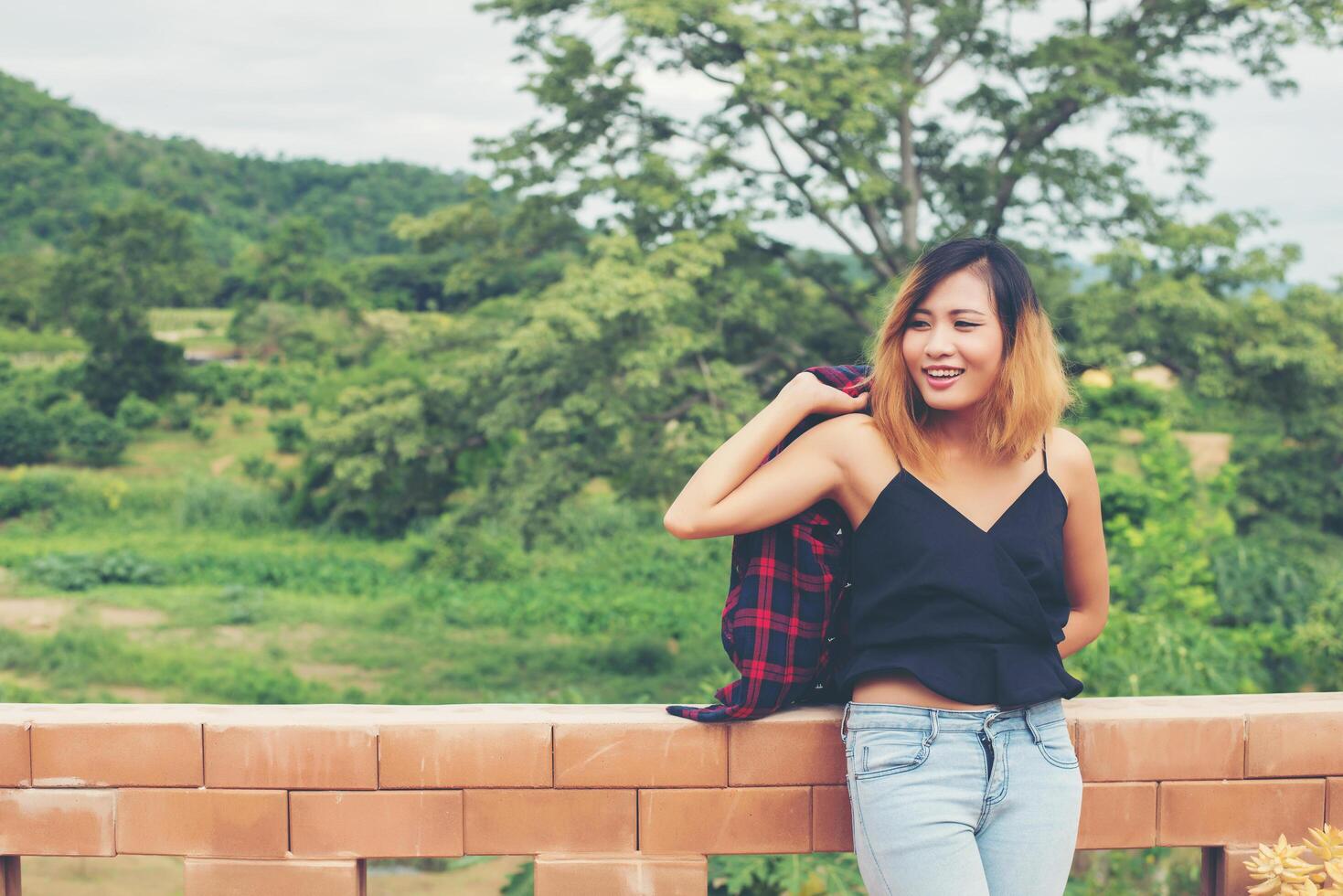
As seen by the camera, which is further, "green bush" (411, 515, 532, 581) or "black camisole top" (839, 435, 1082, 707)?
"green bush" (411, 515, 532, 581)

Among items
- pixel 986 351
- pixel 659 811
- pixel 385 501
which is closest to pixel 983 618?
pixel 986 351

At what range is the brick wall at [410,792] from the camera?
1.82 meters

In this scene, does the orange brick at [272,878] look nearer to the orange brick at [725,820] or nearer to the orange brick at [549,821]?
the orange brick at [549,821]

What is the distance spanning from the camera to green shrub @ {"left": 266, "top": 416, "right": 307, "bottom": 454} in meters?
22.1

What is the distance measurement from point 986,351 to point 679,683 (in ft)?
31.6

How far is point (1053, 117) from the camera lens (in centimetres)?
1038

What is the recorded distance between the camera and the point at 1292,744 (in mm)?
1929

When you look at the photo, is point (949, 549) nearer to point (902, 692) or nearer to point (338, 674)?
point (902, 692)

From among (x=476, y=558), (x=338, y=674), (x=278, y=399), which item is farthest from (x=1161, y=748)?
(x=278, y=399)

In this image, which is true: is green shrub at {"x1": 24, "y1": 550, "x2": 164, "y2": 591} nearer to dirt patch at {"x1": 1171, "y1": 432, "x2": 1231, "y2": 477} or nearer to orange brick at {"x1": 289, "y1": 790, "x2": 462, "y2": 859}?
dirt patch at {"x1": 1171, "y1": 432, "x2": 1231, "y2": 477}

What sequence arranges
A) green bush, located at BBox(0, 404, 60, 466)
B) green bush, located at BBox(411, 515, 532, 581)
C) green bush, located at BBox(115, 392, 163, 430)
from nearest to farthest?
green bush, located at BBox(411, 515, 532, 581) → green bush, located at BBox(0, 404, 60, 466) → green bush, located at BBox(115, 392, 163, 430)

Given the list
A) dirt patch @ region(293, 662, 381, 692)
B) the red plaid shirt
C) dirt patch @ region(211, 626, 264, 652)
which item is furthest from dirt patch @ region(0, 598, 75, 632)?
the red plaid shirt

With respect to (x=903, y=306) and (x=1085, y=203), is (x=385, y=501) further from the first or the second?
(x=903, y=306)

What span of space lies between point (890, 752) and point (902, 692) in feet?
0.28
